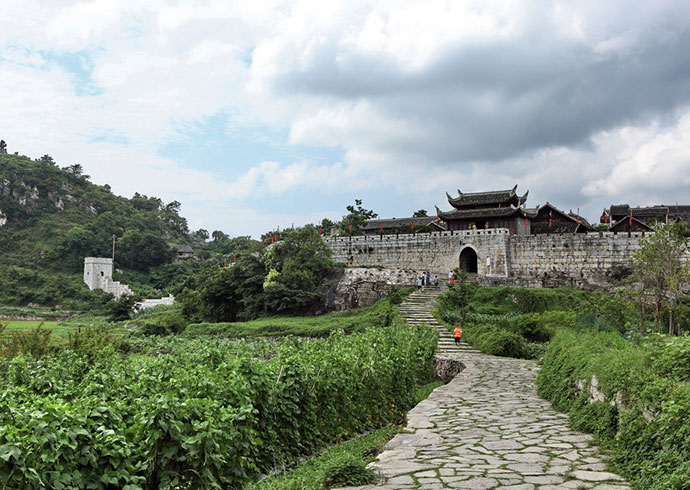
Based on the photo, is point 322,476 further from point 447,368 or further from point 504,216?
point 504,216

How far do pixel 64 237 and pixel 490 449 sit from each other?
71.3 metres

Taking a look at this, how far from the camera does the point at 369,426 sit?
7449 mm

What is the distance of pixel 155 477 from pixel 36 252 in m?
71.0

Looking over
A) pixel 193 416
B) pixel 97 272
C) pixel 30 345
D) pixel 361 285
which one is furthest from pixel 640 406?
pixel 97 272

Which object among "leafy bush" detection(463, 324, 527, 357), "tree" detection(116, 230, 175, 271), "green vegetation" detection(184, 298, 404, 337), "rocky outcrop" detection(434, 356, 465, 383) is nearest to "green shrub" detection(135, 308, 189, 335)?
"green vegetation" detection(184, 298, 404, 337)

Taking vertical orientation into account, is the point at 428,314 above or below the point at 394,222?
below

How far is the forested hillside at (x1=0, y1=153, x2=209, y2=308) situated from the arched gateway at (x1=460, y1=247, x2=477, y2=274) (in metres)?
37.1

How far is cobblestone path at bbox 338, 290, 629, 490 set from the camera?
429 centimetres

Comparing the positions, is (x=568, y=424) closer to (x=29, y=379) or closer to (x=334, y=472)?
(x=334, y=472)

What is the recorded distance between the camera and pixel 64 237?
219 feet

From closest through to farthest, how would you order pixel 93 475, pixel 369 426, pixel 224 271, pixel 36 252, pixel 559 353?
pixel 93 475, pixel 369 426, pixel 559 353, pixel 224 271, pixel 36 252

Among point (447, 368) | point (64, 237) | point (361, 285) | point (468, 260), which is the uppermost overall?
point (64, 237)

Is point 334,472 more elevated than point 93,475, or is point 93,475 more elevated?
point 93,475

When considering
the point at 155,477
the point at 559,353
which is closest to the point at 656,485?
the point at 155,477
